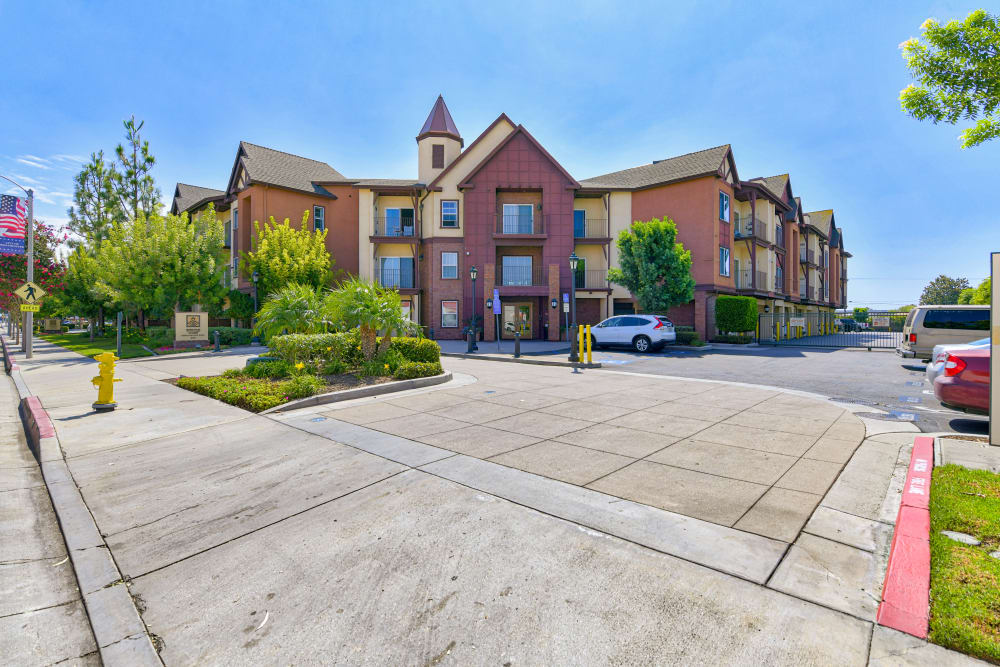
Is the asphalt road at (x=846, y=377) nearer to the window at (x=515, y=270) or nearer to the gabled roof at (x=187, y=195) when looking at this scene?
the window at (x=515, y=270)

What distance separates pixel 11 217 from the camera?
64.5 feet

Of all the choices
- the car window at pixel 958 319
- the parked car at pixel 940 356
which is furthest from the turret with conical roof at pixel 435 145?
the parked car at pixel 940 356

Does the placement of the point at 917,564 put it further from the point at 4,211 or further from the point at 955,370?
the point at 4,211

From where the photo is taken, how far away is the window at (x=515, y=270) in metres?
29.0

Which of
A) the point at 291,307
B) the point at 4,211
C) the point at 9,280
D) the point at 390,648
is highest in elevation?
the point at 4,211

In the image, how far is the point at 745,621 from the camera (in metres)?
2.68

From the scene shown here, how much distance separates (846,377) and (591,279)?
1842 centimetres

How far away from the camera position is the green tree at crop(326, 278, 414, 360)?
11453mm

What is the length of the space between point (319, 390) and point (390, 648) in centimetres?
726

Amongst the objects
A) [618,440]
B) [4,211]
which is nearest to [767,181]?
[618,440]

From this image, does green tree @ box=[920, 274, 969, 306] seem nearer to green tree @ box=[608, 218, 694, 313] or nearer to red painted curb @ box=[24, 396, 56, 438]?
green tree @ box=[608, 218, 694, 313]

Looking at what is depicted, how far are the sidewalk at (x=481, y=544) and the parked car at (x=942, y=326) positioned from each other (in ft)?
43.7

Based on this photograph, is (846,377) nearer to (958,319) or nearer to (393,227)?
(958,319)

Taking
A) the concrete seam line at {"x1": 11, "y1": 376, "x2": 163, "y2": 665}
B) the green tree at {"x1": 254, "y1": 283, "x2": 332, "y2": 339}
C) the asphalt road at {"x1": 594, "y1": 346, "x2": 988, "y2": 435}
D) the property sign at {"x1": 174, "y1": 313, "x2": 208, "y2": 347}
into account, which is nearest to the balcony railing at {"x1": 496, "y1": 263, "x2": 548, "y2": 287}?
the asphalt road at {"x1": 594, "y1": 346, "x2": 988, "y2": 435}
